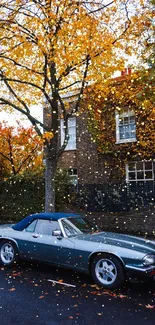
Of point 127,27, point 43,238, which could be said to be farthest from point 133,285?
point 127,27

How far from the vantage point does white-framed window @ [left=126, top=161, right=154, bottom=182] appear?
15570mm

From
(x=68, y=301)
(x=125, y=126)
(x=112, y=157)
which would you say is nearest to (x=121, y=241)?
(x=68, y=301)

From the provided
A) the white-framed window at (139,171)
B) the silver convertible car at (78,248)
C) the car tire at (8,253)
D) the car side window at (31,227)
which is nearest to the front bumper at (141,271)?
A: the silver convertible car at (78,248)

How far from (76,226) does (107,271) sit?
139 cm

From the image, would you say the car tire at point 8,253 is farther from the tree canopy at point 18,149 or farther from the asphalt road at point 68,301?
the tree canopy at point 18,149

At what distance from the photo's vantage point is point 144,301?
474cm

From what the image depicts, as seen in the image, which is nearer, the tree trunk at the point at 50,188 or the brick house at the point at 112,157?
the tree trunk at the point at 50,188

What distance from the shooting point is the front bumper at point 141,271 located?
5.09m

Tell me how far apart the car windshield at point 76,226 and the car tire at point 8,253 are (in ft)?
4.70

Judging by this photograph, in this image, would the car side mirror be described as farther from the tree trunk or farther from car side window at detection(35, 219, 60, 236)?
the tree trunk

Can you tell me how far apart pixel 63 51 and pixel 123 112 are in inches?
278

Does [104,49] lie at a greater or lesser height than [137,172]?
greater

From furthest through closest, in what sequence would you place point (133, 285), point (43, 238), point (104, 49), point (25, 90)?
point (25, 90), point (104, 49), point (43, 238), point (133, 285)

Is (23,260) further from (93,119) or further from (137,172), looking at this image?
(93,119)
